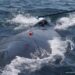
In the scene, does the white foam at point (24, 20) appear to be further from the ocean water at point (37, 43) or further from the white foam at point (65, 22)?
the white foam at point (65, 22)

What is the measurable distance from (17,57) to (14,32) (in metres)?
7.20

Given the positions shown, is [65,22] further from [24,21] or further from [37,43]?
[37,43]

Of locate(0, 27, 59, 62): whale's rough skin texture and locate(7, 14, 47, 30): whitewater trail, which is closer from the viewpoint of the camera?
locate(0, 27, 59, 62): whale's rough skin texture

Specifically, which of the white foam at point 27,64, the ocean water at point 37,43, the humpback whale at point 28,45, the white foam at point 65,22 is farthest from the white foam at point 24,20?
the white foam at point 27,64

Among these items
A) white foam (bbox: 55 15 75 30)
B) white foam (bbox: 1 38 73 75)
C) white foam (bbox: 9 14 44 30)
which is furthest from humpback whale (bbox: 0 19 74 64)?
white foam (bbox: 9 14 44 30)

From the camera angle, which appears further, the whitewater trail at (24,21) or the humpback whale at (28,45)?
the whitewater trail at (24,21)

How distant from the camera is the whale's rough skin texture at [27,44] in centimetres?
1644

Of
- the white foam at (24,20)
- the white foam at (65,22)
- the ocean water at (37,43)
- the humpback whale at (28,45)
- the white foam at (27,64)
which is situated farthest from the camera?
the white foam at (24,20)

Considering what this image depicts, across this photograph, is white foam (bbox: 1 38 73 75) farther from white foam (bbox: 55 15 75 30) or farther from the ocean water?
white foam (bbox: 55 15 75 30)

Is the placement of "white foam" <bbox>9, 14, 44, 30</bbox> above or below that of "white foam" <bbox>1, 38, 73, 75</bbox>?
above

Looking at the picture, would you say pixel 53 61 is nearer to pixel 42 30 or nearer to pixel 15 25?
pixel 42 30

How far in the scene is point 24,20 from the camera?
26.9 m

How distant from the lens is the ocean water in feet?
51.7

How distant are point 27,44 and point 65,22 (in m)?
9.29
